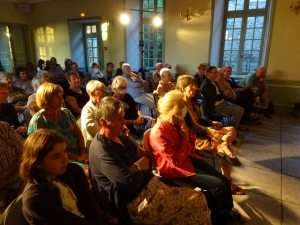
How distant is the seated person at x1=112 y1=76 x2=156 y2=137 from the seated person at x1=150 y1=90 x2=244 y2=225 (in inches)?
38.6

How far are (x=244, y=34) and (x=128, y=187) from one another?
550 cm

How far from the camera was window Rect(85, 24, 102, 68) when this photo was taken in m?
7.24

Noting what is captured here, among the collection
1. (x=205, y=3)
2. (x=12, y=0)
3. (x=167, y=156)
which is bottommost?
(x=167, y=156)

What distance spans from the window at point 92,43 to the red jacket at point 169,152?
19.6 ft

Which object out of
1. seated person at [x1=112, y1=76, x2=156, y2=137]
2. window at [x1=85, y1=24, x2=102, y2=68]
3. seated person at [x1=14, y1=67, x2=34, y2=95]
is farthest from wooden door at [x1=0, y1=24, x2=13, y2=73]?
seated person at [x1=112, y1=76, x2=156, y2=137]

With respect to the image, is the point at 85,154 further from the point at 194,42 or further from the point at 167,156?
the point at 194,42

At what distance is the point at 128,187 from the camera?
1.23 m

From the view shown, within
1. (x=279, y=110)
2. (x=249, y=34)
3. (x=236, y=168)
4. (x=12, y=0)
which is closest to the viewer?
(x=236, y=168)

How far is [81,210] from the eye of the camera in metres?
1.20

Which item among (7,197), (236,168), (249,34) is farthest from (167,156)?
(249,34)

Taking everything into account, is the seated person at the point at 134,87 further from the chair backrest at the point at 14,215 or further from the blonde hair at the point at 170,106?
the chair backrest at the point at 14,215

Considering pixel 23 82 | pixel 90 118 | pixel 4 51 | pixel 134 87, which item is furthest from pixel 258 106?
pixel 4 51

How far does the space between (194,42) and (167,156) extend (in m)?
4.67

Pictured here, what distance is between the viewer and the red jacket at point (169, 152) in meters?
1.58
